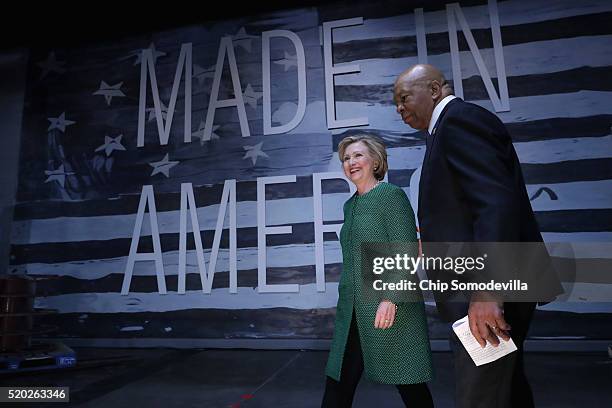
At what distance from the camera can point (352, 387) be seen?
139 centimetres

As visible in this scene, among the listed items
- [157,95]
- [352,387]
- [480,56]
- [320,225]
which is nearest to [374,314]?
[352,387]

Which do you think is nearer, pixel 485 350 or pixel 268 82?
pixel 485 350

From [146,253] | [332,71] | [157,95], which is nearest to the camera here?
[332,71]

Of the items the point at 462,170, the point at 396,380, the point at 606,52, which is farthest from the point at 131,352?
the point at 606,52

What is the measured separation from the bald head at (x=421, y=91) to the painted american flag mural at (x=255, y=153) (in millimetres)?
2450

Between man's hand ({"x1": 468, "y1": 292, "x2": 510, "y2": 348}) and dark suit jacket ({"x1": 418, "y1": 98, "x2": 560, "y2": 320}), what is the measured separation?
0.21 feet

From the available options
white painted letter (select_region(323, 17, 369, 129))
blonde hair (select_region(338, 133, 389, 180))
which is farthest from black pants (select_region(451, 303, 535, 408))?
white painted letter (select_region(323, 17, 369, 129))

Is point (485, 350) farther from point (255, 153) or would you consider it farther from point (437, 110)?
point (255, 153)

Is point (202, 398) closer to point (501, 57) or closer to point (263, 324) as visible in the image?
point (263, 324)

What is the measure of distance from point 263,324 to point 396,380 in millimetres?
2382

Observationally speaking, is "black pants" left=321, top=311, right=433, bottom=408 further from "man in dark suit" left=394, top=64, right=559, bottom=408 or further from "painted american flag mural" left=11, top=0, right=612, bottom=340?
"painted american flag mural" left=11, top=0, right=612, bottom=340

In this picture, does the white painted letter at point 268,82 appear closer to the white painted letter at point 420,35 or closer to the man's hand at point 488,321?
the white painted letter at point 420,35

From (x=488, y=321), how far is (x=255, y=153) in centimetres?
319

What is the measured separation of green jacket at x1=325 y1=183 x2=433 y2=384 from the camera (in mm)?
1345
